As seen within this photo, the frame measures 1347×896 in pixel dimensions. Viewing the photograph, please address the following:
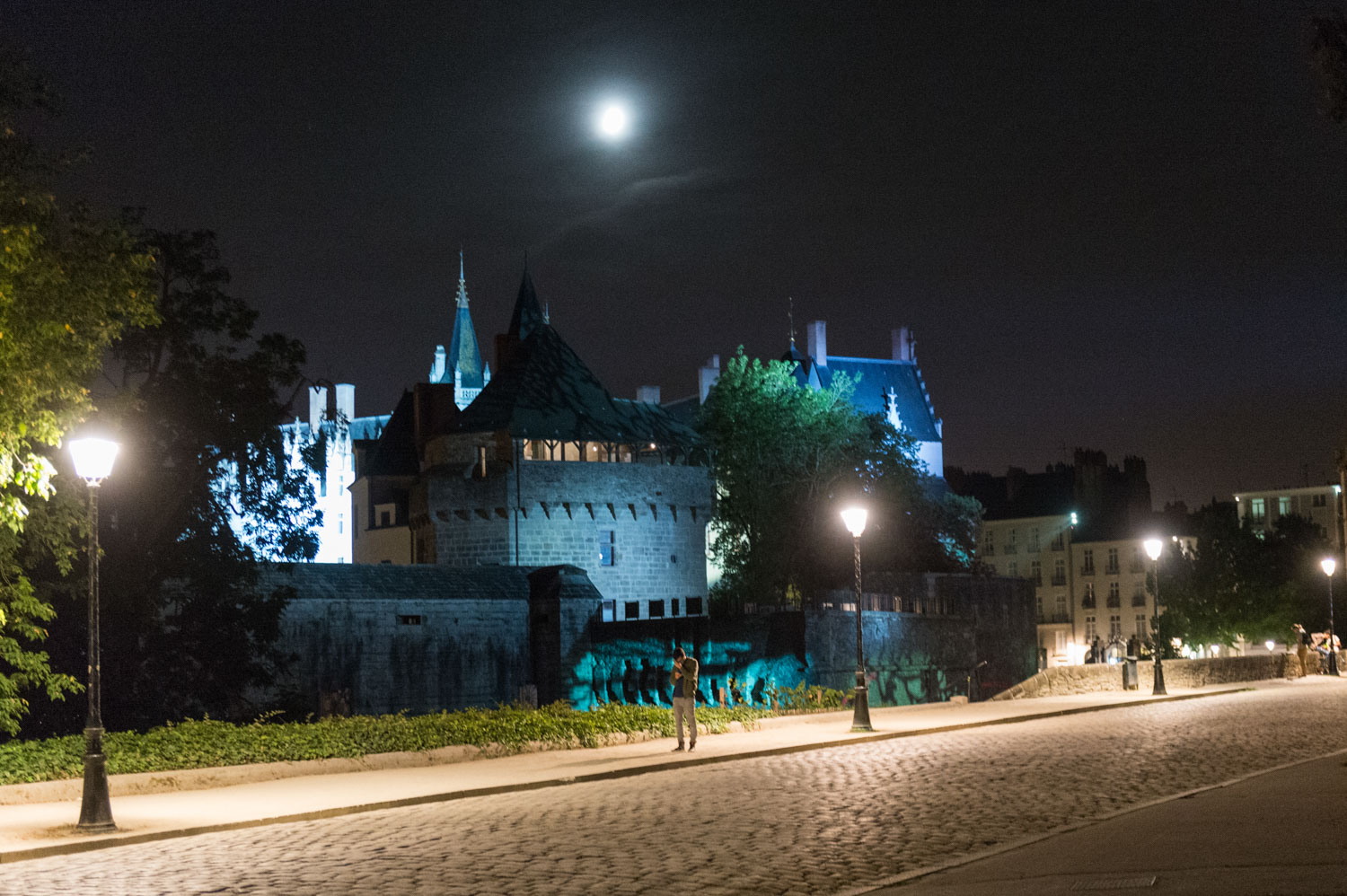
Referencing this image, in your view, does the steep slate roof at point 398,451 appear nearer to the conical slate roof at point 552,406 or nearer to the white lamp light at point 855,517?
the conical slate roof at point 552,406

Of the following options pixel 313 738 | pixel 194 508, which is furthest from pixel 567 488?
pixel 313 738

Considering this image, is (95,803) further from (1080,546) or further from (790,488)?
(1080,546)

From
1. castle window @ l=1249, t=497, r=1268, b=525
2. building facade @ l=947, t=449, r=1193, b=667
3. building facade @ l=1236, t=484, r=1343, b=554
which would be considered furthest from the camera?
castle window @ l=1249, t=497, r=1268, b=525

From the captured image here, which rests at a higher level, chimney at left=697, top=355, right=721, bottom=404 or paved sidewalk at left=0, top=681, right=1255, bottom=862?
chimney at left=697, top=355, right=721, bottom=404

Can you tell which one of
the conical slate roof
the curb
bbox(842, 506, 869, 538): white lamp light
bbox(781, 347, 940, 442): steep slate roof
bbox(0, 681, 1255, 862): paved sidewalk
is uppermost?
bbox(781, 347, 940, 442): steep slate roof

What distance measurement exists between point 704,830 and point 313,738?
7.45 m

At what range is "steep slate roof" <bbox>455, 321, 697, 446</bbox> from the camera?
49.8 metres

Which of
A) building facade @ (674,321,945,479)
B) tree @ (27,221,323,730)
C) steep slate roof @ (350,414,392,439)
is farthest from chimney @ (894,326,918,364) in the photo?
tree @ (27,221,323,730)

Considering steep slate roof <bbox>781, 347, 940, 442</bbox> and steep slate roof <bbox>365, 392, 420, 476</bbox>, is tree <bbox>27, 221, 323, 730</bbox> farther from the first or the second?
steep slate roof <bbox>781, 347, 940, 442</bbox>

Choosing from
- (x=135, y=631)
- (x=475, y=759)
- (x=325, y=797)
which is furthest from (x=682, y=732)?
(x=135, y=631)

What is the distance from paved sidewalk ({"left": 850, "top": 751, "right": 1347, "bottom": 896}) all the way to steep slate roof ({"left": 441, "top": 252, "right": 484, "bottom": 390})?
3849 inches

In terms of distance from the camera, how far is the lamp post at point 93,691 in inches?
480

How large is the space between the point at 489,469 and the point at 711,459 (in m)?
10.7

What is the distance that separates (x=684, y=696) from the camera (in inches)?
757
